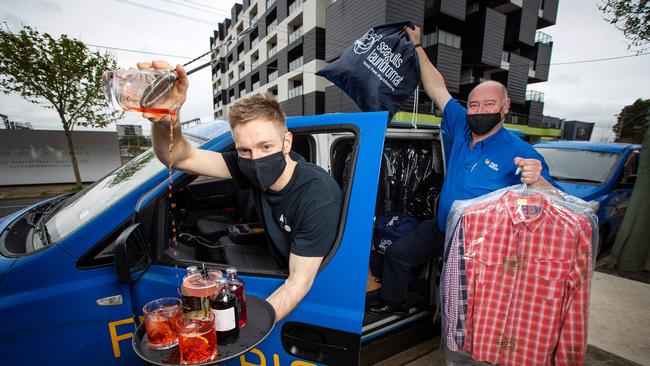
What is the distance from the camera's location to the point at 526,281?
1501mm

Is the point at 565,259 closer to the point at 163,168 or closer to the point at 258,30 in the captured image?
the point at 163,168

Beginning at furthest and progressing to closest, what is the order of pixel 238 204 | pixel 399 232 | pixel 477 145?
1. pixel 238 204
2. pixel 399 232
3. pixel 477 145

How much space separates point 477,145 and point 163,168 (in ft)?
6.90

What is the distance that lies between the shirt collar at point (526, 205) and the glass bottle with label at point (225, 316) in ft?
4.81

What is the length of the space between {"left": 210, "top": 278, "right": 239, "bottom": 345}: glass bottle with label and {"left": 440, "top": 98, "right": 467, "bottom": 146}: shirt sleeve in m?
1.95

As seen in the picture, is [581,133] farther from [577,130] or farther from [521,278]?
[521,278]

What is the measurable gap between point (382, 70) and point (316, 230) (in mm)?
1479

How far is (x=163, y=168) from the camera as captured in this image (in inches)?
64.2

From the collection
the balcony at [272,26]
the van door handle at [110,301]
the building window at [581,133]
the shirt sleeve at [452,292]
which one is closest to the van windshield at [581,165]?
the shirt sleeve at [452,292]

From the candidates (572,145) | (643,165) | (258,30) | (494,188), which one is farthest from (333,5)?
(494,188)

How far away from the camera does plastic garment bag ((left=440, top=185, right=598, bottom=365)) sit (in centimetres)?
143

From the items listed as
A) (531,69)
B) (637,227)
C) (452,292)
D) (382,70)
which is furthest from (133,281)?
(531,69)

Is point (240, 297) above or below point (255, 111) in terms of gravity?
below

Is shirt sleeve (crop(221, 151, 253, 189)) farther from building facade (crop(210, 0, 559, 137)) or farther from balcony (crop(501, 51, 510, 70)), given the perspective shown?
balcony (crop(501, 51, 510, 70))
